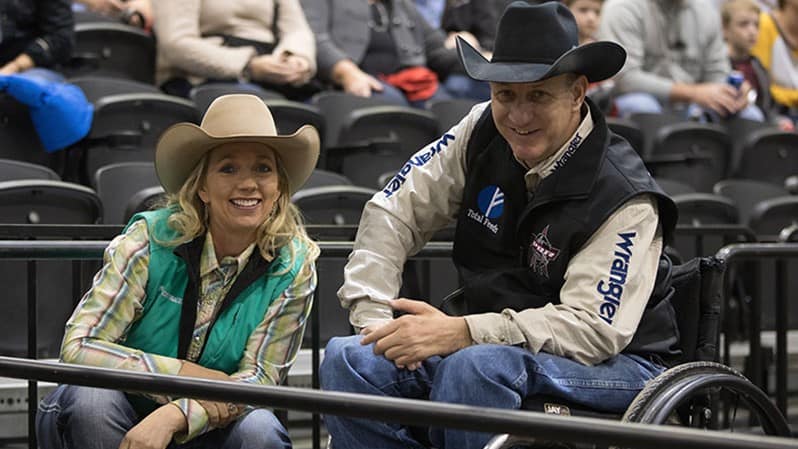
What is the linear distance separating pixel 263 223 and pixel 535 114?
692 millimetres

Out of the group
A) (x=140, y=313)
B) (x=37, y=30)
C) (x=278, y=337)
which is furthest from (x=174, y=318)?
(x=37, y=30)

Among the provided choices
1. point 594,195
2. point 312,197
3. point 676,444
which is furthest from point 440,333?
point 312,197

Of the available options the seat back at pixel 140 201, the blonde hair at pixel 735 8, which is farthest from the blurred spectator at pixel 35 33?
the blonde hair at pixel 735 8

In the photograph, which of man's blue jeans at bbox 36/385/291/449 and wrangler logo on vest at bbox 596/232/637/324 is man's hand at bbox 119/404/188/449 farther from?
wrangler logo on vest at bbox 596/232/637/324

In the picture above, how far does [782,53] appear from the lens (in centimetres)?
859

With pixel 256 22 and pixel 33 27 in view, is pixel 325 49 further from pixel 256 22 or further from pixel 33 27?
pixel 33 27

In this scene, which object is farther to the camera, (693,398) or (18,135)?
(18,135)

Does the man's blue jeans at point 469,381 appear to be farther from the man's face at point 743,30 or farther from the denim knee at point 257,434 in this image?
the man's face at point 743,30

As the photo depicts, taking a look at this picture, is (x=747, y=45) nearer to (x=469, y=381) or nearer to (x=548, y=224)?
(x=548, y=224)

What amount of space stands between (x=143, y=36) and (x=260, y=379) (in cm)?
A: 353

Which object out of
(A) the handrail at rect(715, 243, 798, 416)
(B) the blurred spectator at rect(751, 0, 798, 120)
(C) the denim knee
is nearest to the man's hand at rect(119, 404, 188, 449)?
(C) the denim knee

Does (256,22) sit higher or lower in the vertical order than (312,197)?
higher

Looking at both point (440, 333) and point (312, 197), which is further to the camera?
point (312, 197)

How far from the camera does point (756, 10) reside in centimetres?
850
